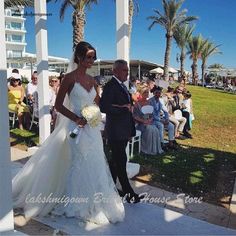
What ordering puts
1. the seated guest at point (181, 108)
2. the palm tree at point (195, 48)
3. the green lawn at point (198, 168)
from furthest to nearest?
the palm tree at point (195, 48), the seated guest at point (181, 108), the green lawn at point (198, 168)

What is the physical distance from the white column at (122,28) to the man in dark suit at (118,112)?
0.92m

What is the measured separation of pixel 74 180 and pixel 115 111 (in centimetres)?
107

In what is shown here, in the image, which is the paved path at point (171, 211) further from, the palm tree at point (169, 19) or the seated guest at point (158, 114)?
the palm tree at point (169, 19)

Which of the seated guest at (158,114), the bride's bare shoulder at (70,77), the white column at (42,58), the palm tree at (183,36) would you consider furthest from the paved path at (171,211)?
the palm tree at (183,36)

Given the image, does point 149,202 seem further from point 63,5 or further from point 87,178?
point 63,5

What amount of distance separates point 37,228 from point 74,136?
112 cm

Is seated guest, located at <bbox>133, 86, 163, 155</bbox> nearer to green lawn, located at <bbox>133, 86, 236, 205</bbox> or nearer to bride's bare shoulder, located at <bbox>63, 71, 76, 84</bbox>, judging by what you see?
green lawn, located at <bbox>133, 86, 236, 205</bbox>

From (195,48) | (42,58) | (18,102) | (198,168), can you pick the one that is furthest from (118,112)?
(195,48)

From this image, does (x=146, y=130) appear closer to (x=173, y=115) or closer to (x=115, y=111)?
(x=173, y=115)

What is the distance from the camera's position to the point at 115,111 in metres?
4.73

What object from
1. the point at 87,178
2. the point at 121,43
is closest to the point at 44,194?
the point at 87,178

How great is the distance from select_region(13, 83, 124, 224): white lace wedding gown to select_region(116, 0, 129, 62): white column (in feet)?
4.65

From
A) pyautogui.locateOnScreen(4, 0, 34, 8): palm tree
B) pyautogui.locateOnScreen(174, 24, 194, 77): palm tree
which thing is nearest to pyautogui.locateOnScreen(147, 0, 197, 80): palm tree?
pyautogui.locateOnScreen(174, 24, 194, 77): palm tree

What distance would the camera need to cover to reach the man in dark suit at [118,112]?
4.73m
